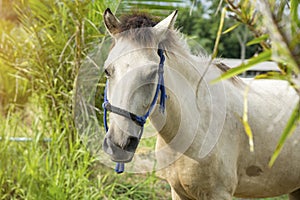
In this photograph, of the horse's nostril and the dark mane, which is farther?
the dark mane

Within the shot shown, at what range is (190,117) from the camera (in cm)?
245

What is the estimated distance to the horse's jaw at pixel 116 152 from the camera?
77.4 inches

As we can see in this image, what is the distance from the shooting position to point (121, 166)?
2.22 metres

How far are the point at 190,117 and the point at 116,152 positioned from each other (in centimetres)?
58

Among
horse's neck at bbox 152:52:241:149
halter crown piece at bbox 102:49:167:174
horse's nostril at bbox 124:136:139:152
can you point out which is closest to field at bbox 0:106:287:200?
horse's neck at bbox 152:52:241:149

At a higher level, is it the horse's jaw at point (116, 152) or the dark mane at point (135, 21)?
the dark mane at point (135, 21)

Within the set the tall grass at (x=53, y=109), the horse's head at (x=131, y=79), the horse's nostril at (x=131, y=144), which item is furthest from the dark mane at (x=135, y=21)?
the tall grass at (x=53, y=109)

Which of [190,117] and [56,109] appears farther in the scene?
[56,109]

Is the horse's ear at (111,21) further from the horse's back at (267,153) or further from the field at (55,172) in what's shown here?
the field at (55,172)

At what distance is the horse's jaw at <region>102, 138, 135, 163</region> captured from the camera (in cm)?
197

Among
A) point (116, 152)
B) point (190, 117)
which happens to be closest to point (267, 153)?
point (190, 117)

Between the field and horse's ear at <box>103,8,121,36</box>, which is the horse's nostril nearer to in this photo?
horse's ear at <box>103,8,121,36</box>

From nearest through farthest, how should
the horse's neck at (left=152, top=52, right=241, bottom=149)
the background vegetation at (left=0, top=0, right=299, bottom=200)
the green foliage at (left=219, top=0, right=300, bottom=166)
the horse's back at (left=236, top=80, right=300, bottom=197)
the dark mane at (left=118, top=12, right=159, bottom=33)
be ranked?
1. the green foliage at (left=219, top=0, right=300, bottom=166)
2. the dark mane at (left=118, top=12, right=159, bottom=33)
3. the horse's neck at (left=152, top=52, right=241, bottom=149)
4. the horse's back at (left=236, top=80, right=300, bottom=197)
5. the background vegetation at (left=0, top=0, right=299, bottom=200)

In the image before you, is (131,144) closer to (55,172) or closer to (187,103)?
(187,103)
